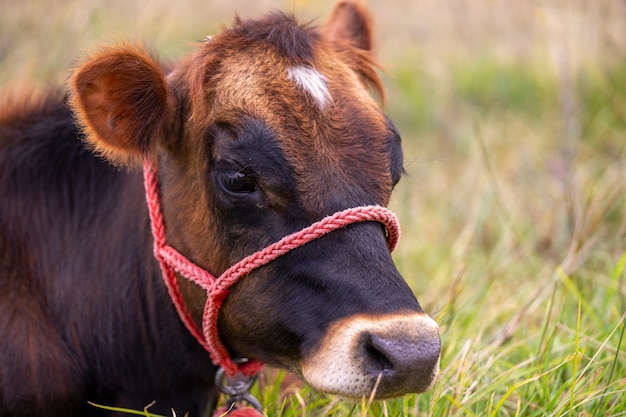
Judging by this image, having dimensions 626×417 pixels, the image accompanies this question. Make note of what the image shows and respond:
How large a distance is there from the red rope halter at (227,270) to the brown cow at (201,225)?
0.12 ft

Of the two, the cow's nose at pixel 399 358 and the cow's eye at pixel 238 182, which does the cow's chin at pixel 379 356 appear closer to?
the cow's nose at pixel 399 358

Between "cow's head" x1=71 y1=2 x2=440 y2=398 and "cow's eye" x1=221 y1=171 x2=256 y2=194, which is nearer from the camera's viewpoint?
"cow's head" x1=71 y1=2 x2=440 y2=398

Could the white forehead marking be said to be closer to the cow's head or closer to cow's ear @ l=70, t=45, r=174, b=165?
the cow's head

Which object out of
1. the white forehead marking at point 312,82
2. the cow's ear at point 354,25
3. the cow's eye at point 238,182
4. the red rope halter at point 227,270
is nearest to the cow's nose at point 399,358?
the red rope halter at point 227,270

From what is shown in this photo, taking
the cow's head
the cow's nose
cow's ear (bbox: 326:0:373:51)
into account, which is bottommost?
the cow's nose

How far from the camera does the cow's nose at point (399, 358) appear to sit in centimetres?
242

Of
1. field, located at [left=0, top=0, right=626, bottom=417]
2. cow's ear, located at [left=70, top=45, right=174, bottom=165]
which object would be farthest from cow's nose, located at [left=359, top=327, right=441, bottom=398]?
cow's ear, located at [left=70, top=45, right=174, bottom=165]

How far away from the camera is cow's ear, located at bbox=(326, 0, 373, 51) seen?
3777 mm

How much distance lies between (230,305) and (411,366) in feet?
2.51

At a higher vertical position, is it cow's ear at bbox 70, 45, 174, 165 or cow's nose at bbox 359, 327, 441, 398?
cow's ear at bbox 70, 45, 174, 165

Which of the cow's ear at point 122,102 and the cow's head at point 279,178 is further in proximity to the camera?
the cow's ear at point 122,102

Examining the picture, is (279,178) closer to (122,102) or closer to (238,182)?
(238,182)

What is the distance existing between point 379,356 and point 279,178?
68 centimetres

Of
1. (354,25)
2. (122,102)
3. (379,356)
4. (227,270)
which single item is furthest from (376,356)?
(354,25)
